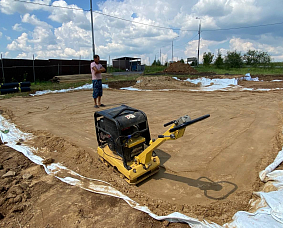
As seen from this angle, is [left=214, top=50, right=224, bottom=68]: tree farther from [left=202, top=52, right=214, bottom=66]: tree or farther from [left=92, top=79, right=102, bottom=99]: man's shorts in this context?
[left=92, top=79, right=102, bottom=99]: man's shorts

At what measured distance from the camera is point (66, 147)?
13.3 ft

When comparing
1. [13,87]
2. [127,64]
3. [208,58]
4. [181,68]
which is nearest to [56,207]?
[13,87]

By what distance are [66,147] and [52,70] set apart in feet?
50.9

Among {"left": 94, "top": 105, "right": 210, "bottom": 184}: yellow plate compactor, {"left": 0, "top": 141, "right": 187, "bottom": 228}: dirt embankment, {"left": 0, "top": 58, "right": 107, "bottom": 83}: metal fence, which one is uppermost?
{"left": 0, "top": 58, "right": 107, "bottom": 83}: metal fence

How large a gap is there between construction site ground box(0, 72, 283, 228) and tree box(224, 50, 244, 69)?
32866 millimetres

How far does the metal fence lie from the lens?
1452cm

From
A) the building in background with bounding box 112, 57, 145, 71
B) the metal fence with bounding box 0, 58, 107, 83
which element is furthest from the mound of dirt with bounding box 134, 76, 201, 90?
the building in background with bounding box 112, 57, 145, 71

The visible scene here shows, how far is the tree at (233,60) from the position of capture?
35.5m

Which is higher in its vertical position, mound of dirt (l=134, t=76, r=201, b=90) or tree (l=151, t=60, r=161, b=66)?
tree (l=151, t=60, r=161, b=66)

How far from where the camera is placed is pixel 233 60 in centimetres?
3553

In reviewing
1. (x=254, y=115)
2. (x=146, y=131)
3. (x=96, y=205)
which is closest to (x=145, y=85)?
(x=254, y=115)

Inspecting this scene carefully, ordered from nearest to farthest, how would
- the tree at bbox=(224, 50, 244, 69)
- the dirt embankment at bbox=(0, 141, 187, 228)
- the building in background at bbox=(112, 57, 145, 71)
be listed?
the dirt embankment at bbox=(0, 141, 187, 228), the building in background at bbox=(112, 57, 145, 71), the tree at bbox=(224, 50, 244, 69)

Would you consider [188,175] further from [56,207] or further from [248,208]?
[56,207]

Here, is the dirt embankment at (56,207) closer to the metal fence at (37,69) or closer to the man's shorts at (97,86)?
the man's shorts at (97,86)
